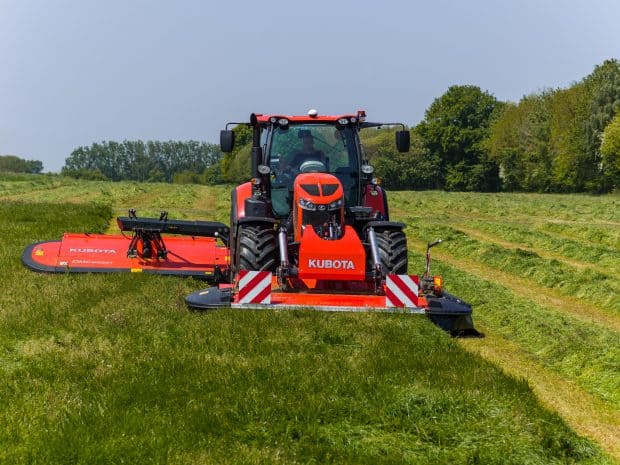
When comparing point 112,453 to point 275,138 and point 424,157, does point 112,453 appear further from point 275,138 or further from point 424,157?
point 424,157

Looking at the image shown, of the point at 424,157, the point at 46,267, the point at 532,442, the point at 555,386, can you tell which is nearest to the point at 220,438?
the point at 532,442

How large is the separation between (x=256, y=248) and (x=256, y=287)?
940mm

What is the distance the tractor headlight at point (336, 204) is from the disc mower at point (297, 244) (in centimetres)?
1

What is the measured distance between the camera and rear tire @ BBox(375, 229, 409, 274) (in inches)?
320

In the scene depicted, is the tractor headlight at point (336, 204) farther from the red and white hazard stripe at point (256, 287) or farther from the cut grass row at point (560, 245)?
the cut grass row at point (560, 245)

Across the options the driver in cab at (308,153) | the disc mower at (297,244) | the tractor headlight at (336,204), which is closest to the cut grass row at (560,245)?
the disc mower at (297,244)

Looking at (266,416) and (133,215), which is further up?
(133,215)

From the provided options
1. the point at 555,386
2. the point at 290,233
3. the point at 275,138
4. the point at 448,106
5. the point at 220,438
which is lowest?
the point at 555,386

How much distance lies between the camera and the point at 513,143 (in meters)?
62.7

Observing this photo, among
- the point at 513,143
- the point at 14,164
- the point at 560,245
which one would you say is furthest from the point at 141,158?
the point at 560,245

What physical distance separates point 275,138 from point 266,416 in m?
5.41

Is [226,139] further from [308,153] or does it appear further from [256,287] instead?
A: [256,287]

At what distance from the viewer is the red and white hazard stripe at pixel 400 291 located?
7266 millimetres

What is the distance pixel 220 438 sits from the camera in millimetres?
4121
